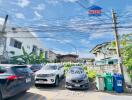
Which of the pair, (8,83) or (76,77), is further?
(76,77)

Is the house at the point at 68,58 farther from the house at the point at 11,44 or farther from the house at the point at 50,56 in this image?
the house at the point at 11,44

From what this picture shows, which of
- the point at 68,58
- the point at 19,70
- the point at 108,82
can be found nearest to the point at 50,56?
the point at 68,58

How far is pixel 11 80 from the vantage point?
29.5 feet

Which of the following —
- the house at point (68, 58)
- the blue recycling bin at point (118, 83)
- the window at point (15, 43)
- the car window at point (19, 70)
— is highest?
the window at point (15, 43)

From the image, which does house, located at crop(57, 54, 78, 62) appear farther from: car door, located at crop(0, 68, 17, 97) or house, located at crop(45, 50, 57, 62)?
car door, located at crop(0, 68, 17, 97)

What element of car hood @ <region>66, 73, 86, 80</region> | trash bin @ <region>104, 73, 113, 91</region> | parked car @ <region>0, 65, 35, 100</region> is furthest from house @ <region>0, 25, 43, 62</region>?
parked car @ <region>0, 65, 35, 100</region>

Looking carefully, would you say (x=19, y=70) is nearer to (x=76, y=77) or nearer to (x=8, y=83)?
(x=8, y=83)

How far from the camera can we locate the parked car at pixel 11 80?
877 cm

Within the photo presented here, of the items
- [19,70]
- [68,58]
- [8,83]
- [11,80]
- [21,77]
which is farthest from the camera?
[68,58]

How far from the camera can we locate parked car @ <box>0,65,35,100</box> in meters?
8.77

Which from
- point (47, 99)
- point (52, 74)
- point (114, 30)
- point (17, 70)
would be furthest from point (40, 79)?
point (114, 30)

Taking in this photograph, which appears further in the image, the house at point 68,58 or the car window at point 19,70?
the house at point 68,58

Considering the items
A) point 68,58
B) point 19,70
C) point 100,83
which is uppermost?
point 68,58

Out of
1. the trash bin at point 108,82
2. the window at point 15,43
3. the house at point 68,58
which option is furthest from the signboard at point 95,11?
the house at point 68,58
